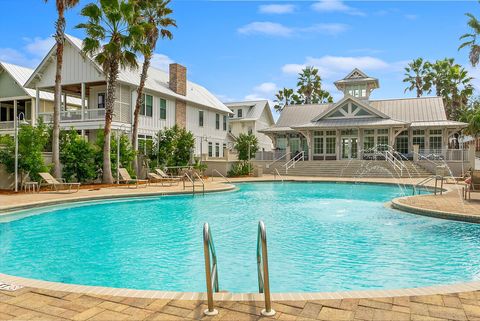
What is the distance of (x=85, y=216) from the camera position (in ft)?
39.2

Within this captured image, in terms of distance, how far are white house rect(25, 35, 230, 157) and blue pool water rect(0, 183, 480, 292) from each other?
14.5 m

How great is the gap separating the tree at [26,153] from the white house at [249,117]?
97.4ft

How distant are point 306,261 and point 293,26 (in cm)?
990

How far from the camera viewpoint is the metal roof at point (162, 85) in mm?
26823

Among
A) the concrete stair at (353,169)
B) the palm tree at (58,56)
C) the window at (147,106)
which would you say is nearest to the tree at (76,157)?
the palm tree at (58,56)

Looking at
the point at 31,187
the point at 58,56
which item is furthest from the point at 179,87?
the point at 31,187

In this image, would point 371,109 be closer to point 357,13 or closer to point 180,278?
point 357,13

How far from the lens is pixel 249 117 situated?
154 feet

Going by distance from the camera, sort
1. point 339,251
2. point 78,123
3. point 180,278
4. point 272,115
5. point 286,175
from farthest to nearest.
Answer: point 272,115 → point 286,175 → point 78,123 → point 339,251 → point 180,278

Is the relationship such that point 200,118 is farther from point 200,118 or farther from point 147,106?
point 147,106

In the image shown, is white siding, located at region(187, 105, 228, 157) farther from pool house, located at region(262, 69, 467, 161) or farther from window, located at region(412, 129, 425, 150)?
window, located at region(412, 129, 425, 150)

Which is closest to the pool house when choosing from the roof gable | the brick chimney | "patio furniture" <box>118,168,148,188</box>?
the roof gable

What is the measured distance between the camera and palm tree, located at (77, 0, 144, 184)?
1945cm

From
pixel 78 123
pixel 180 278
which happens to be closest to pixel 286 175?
pixel 78 123
